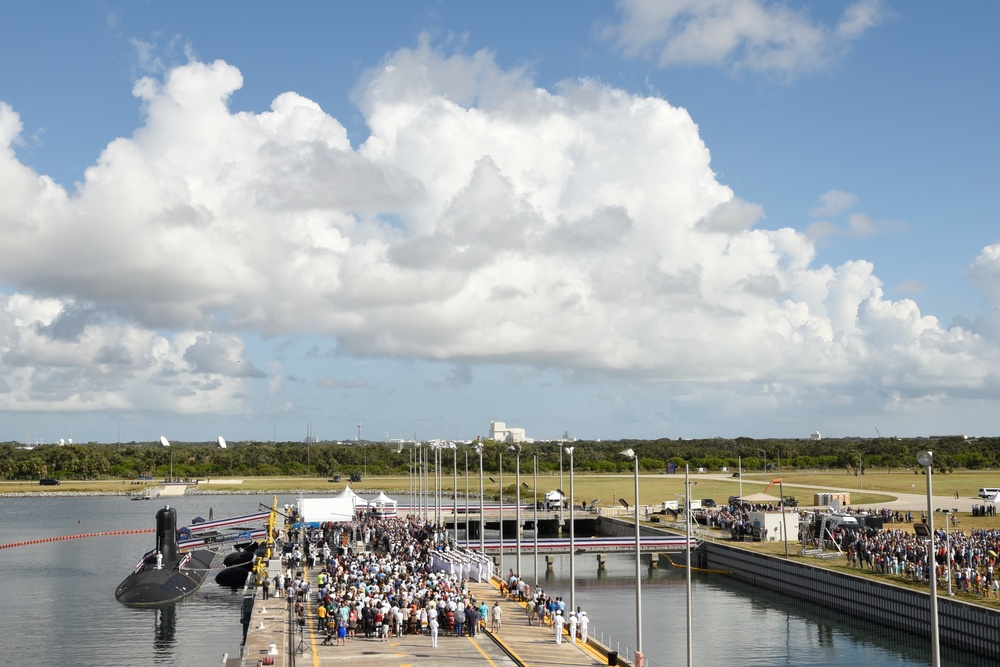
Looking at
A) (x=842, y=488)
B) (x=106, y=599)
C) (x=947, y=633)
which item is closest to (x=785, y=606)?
(x=947, y=633)

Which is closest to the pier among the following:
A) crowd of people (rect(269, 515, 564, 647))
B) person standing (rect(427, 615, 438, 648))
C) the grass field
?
person standing (rect(427, 615, 438, 648))

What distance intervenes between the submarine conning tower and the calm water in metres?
3.80

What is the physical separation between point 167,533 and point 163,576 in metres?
3.29

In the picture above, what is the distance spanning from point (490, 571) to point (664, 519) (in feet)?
153

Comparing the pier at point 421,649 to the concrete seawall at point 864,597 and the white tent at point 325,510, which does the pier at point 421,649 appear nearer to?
the concrete seawall at point 864,597

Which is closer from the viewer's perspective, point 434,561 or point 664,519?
point 434,561

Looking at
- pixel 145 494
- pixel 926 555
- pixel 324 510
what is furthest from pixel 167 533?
pixel 145 494

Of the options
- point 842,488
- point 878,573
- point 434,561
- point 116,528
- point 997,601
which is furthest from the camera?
point 842,488

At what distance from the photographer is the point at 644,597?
77375mm

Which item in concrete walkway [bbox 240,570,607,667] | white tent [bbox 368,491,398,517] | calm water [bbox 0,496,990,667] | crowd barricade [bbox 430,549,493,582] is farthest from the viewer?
white tent [bbox 368,491,398,517]

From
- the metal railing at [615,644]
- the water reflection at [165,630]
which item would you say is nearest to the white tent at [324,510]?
the water reflection at [165,630]

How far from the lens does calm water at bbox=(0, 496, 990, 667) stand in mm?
56031

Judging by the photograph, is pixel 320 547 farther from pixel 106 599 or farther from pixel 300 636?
pixel 300 636

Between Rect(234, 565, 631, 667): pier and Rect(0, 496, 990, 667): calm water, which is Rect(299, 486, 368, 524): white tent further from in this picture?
Rect(234, 565, 631, 667): pier
